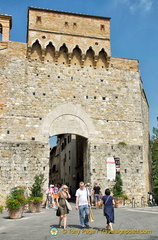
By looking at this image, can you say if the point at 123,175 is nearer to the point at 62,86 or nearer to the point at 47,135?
the point at 47,135

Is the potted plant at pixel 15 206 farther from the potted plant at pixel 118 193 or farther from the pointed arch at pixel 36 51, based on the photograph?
the pointed arch at pixel 36 51

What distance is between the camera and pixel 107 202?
7672mm

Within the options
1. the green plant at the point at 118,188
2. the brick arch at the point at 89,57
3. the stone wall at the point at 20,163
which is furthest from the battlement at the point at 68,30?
the green plant at the point at 118,188

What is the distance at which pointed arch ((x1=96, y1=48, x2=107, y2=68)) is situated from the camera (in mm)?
19422

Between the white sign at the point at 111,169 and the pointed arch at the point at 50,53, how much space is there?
26.2 ft

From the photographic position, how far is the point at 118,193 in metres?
16.1

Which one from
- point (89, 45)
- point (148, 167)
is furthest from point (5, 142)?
point (148, 167)

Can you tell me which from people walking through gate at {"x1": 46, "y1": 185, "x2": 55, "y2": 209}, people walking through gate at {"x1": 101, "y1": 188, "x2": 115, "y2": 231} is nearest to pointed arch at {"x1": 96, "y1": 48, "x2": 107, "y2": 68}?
people walking through gate at {"x1": 46, "y1": 185, "x2": 55, "y2": 209}

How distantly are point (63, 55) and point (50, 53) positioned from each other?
943mm

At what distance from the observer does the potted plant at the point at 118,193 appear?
51.5ft

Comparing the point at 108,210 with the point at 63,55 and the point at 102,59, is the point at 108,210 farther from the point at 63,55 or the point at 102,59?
the point at 102,59

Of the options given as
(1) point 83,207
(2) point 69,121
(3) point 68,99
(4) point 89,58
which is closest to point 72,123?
(2) point 69,121

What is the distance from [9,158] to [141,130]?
9198 mm

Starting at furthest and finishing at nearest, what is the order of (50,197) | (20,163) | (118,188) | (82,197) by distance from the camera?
(118,188), (20,163), (50,197), (82,197)
